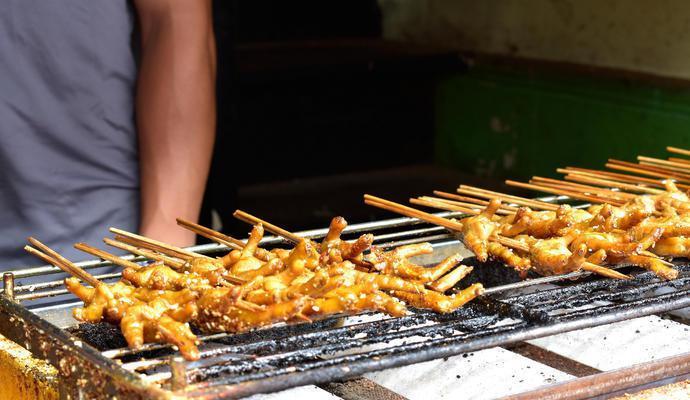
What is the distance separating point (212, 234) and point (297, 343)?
1.79 feet

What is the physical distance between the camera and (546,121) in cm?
710

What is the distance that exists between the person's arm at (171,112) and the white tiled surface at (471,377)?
125 centimetres

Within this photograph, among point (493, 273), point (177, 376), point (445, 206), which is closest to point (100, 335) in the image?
point (177, 376)

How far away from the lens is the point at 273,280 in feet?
7.55

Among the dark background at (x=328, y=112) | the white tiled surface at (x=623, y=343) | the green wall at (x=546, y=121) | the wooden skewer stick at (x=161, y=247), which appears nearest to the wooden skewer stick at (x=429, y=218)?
the white tiled surface at (x=623, y=343)

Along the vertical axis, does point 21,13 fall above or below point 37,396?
above

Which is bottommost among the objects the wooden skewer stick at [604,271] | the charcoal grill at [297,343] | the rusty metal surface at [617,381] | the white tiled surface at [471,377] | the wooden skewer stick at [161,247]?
the white tiled surface at [471,377]

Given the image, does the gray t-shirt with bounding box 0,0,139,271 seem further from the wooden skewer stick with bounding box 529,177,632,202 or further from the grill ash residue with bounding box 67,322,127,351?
the wooden skewer stick with bounding box 529,177,632,202

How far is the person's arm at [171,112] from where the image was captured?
3.59 m

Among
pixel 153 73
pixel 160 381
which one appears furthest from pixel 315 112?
pixel 160 381

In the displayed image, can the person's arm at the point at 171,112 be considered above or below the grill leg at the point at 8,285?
above

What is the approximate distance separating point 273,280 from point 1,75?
159 centimetres

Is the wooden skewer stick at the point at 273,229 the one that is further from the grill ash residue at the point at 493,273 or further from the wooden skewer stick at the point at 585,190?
the wooden skewer stick at the point at 585,190

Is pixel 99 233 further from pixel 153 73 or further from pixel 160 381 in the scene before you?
pixel 160 381
